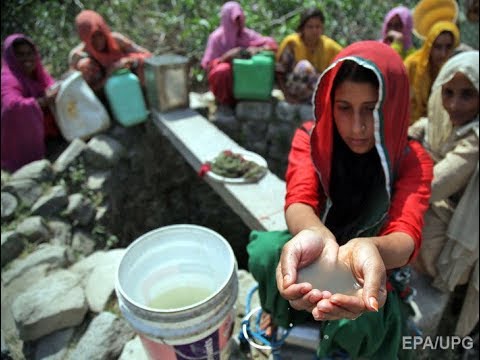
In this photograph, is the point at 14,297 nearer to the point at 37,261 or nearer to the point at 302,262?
the point at 37,261

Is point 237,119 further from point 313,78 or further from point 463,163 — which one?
point 463,163

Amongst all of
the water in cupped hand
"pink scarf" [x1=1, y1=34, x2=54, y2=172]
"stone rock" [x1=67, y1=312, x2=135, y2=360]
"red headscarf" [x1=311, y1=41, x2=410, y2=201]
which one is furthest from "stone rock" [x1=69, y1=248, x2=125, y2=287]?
the water in cupped hand

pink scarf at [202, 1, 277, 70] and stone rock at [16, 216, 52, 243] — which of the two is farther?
pink scarf at [202, 1, 277, 70]

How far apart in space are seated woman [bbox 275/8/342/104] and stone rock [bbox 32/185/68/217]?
2.37m

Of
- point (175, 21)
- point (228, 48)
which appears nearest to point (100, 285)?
point (228, 48)

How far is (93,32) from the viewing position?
355cm

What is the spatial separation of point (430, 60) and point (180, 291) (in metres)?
2.87

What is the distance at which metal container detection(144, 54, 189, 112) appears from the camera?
135 inches

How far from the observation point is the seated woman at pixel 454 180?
5.80ft

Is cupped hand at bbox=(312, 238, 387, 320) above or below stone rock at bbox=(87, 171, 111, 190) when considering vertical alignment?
above

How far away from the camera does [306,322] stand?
67.0 inches

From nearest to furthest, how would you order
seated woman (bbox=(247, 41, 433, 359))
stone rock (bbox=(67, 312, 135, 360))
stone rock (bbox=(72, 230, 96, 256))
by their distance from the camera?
seated woman (bbox=(247, 41, 433, 359)) → stone rock (bbox=(67, 312, 135, 360)) → stone rock (bbox=(72, 230, 96, 256))

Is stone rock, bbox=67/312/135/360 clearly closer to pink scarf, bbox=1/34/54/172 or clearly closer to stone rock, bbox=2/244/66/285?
stone rock, bbox=2/244/66/285

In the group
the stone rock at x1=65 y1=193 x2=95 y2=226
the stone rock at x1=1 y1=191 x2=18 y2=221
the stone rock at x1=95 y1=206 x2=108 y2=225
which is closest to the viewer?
the stone rock at x1=1 y1=191 x2=18 y2=221
